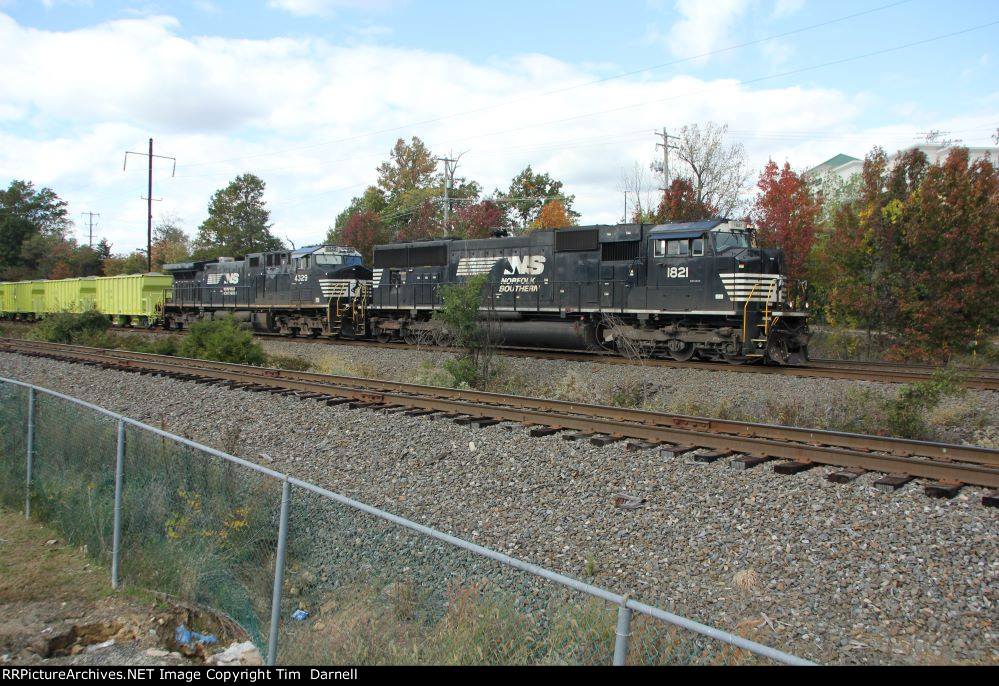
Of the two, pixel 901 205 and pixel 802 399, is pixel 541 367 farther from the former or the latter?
pixel 901 205

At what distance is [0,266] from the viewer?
6719 cm

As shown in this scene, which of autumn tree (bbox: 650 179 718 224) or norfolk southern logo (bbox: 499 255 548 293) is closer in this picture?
norfolk southern logo (bbox: 499 255 548 293)

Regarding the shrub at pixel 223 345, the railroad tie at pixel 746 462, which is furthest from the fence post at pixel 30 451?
the shrub at pixel 223 345

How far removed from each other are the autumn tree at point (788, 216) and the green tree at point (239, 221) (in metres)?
45.3

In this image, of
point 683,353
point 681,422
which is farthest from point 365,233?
point 681,422

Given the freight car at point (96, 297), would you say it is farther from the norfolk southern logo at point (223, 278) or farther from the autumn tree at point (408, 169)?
the autumn tree at point (408, 169)

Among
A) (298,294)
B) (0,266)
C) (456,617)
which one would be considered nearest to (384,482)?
(456,617)

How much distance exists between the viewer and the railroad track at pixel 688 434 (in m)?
6.72

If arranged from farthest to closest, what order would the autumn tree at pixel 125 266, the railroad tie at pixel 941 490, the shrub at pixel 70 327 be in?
the autumn tree at pixel 125 266 < the shrub at pixel 70 327 < the railroad tie at pixel 941 490

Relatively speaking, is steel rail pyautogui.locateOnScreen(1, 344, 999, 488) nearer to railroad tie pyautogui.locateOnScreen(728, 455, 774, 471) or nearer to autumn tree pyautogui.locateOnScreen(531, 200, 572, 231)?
railroad tie pyautogui.locateOnScreen(728, 455, 774, 471)

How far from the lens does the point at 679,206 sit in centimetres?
3234

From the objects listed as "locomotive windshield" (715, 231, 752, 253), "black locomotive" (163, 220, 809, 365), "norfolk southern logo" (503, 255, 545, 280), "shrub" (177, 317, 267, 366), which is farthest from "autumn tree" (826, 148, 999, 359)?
"shrub" (177, 317, 267, 366)

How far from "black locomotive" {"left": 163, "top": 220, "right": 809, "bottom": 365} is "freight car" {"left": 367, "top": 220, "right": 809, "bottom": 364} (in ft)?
0.09

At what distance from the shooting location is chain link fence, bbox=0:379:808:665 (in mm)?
3562
